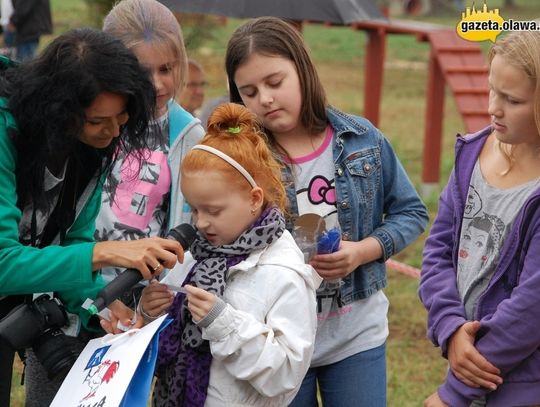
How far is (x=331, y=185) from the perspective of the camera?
3014 mm

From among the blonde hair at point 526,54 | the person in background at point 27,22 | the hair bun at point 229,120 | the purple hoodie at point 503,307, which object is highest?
the blonde hair at point 526,54

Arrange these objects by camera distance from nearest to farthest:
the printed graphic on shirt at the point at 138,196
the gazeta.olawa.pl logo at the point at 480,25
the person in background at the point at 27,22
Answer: the printed graphic on shirt at the point at 138,196, the gazeta.olawa.pl logo at the point at 480,25, the person in background at the point at 27,22

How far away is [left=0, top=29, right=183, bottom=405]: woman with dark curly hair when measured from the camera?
2.38m

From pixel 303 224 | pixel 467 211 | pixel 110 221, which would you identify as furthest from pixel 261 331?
pixel 110 221

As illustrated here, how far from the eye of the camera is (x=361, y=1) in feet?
21.2

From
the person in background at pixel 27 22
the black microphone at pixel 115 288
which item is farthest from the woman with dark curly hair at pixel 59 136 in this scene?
the person in background at pixel 27 22

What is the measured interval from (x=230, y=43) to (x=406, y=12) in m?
32.9

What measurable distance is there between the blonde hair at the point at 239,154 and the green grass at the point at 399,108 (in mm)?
2317

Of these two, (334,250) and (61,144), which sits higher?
(61,144)

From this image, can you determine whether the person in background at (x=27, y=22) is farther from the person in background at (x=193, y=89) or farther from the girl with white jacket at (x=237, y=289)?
the girl with white jacket at (x=237, y=289)

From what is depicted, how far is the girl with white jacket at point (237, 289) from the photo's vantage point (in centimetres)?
246

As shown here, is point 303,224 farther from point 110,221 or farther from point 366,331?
point 110,221

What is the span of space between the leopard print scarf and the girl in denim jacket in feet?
1.23

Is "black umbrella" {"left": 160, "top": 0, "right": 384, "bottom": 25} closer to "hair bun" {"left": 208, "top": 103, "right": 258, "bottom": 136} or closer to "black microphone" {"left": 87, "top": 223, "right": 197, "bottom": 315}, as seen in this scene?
"hair bun" {"left": 208, "top": 103, "right": 258, "bottom": 136}
